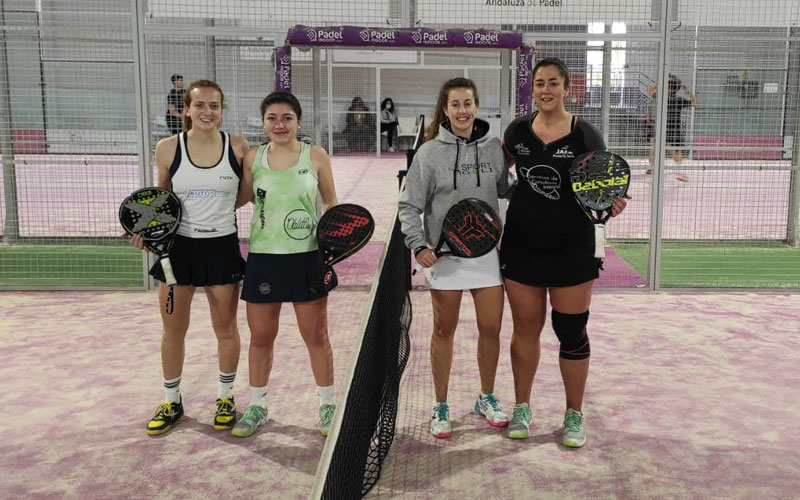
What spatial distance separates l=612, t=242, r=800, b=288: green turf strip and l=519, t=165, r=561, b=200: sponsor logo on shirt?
4260 millimetres

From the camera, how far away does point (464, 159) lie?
388 centimetres

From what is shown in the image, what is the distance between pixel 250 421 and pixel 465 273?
4.47ft

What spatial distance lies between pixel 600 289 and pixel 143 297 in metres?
4.20

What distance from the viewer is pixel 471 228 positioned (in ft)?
12.2

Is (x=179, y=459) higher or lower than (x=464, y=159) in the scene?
lower

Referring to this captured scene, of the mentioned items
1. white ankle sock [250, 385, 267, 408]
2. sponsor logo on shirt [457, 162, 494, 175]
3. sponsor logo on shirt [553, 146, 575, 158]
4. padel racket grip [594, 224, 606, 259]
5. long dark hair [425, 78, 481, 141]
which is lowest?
white ankle sock [250, 385, 267, 408]

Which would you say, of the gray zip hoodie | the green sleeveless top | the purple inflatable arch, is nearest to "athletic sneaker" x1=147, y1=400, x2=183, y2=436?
the green sleeveless top

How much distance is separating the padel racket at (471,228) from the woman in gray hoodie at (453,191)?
0.14 metres

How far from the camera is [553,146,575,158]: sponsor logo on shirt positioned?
12.2 ft

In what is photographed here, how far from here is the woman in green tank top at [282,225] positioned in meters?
3.90

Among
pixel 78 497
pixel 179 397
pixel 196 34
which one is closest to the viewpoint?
pixel 78 497

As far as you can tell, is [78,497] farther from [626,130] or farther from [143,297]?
[626,130]

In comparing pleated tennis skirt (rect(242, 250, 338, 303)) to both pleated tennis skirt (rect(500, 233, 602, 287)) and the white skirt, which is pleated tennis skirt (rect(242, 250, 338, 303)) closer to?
the white skirt

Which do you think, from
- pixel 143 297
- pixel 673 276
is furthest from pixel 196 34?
pixel 673 276
